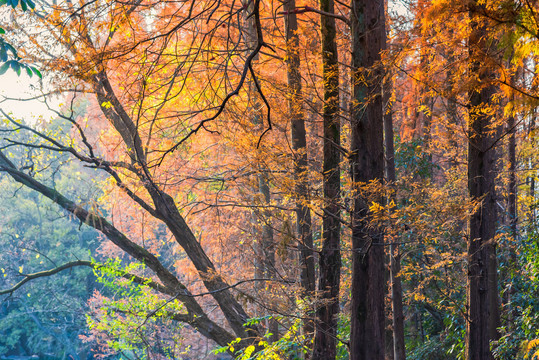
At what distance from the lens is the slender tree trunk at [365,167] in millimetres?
4777

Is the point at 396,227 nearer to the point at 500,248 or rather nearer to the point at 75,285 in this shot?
the point at 500,248

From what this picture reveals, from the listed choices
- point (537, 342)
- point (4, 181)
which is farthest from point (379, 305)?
point (4, 181)

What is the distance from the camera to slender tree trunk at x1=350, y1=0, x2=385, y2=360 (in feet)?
15.7

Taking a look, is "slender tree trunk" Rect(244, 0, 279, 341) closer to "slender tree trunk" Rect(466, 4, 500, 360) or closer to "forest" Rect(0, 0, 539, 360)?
"forest" Rect(0, 0, 539, 360)

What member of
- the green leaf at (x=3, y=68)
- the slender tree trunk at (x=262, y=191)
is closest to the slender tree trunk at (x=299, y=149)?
the slender tree trunk at (x=262, y=191)

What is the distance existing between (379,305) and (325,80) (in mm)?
2571

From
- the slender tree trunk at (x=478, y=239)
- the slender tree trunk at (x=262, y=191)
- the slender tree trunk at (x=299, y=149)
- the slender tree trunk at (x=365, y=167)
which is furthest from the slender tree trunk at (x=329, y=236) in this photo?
the slender tree trunk at (x=478, y=239)

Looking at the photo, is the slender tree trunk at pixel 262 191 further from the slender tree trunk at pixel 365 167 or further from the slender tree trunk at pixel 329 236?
the slender tree trunk at pixel 365 167

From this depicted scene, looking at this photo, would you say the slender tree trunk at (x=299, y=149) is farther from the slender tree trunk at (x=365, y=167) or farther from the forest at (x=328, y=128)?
the slender tree trunk at (x=365, y=167)

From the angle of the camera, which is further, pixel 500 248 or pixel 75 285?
pixel 75 285

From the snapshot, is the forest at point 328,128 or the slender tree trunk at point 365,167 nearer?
the forest at point 328,128

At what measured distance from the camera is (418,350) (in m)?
9.80

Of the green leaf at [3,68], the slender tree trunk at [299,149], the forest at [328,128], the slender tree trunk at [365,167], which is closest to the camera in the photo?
the green leaf at [3,68]

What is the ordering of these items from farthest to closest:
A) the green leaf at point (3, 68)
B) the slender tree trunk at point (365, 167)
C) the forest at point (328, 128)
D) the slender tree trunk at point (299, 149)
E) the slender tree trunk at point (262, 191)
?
the slender tree trunk at point (262, 191)
the slender tree trunk at point (299, 149)
the slender tree trunk at point (365, 167)
the forest at point (328, 128)
the green leaf at point (3, 68)
